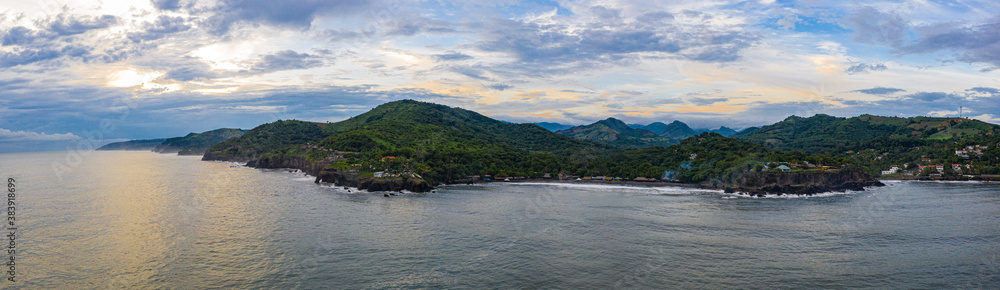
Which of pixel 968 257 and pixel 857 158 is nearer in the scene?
pixel 968 257

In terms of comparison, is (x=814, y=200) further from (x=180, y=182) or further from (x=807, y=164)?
(x=180, y=182)

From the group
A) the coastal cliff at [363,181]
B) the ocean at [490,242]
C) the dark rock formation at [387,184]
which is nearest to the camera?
the ocean at [490,242]

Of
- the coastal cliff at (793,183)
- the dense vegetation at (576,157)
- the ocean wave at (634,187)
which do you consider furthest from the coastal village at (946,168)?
the ocean wave at (634,187)

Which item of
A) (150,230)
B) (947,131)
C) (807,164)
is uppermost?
(947,131)

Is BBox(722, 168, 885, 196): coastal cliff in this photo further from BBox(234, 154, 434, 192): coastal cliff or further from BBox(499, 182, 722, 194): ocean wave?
BBox(234, 154, 434, 192): coastal cliff

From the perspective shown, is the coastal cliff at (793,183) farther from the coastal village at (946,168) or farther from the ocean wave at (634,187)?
the coastal village at (946,168)

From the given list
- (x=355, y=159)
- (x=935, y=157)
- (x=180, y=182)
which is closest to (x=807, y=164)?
(x=935, y=157)
